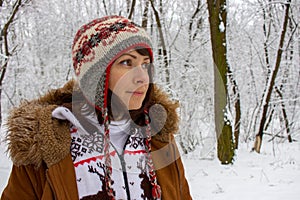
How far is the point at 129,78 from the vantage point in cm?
141

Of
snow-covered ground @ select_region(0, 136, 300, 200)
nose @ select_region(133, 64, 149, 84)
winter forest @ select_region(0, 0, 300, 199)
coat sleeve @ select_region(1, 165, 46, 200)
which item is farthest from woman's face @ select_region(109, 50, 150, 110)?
winter forest @ select_region(0, 0, 300, 199)

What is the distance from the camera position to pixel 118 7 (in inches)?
386

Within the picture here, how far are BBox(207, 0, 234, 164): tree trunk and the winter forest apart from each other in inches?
0.6

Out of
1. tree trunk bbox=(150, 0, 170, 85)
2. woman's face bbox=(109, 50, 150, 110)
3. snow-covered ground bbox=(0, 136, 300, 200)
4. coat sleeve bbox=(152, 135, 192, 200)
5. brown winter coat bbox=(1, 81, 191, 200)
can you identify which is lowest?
snow-covered ground bbox=(0, 136, 300, 200)

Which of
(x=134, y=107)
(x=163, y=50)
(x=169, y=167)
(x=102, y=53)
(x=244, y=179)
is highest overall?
(x=163, y=50)

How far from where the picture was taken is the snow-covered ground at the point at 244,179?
3805 mm

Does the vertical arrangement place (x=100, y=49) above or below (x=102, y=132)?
above

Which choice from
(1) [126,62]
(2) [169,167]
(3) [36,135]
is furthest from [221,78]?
(3) [36,135]

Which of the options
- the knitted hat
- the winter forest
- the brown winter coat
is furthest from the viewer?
the winter forest

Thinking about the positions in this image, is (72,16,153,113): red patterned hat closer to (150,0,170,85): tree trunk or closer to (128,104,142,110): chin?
(128,104,142,110): chin

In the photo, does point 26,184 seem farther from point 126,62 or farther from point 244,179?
point 244,179

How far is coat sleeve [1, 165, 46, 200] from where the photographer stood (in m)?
1.25

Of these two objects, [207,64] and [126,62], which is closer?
[126,62]

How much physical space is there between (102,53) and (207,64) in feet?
23.3
